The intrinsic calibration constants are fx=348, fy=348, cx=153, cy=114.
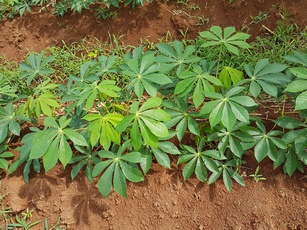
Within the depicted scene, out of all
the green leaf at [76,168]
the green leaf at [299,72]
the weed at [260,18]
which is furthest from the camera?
the weed at [260,18]

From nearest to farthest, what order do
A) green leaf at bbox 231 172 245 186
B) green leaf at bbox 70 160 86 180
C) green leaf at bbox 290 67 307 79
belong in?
green leaf at bbox 290 67 307 79 < green leaf at bbox 231 172 245 186 < green leaf at bbox 70 160 86 180

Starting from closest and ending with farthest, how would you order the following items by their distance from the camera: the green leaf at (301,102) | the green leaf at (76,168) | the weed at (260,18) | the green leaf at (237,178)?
1. the green leaf at (301,102)
2. the green leaf at (237,178)
3. the green leaf at (76,168)
4. the weed at (260,18)

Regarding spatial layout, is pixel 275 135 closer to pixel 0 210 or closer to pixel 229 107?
pixel 229 107

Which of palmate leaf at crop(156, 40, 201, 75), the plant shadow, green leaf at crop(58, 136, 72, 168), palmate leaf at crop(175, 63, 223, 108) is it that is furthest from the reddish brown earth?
palmate leaf at crop(156, 40, 201, 75)

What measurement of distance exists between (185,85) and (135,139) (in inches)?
18.7

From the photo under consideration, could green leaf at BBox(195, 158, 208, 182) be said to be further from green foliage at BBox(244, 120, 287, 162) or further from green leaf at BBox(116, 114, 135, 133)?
green leaf at BBox(116, 114, 135, 133)

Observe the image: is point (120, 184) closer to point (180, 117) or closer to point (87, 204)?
point (87, 204)

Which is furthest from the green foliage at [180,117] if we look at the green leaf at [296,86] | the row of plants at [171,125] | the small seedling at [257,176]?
the green leaf at [296,86]

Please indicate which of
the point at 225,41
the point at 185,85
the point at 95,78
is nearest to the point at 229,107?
the point at 185,85

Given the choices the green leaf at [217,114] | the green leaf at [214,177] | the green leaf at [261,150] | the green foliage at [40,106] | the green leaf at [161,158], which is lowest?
the green leaf at [214,177]

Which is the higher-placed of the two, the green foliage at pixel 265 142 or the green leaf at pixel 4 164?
the green leaf at pixel 4 164

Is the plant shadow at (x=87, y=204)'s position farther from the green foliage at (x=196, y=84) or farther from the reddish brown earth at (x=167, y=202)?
the green foliage at (x=196, y=84)

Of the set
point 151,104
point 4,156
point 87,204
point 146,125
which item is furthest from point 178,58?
point 4,156

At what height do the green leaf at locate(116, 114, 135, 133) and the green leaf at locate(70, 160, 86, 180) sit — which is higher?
the green leaf at locate(116, 114, 135, 133)
